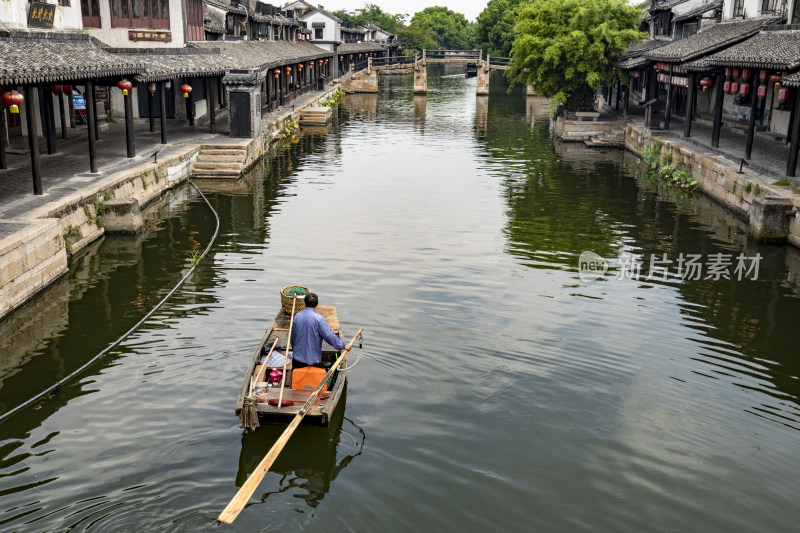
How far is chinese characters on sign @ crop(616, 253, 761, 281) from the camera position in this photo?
17094 mm

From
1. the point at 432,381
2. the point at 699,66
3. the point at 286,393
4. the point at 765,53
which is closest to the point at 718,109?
the point at 699,66

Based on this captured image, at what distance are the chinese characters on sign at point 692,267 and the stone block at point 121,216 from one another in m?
12.2

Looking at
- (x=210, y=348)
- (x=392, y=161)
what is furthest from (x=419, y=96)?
(x=210, y=348)

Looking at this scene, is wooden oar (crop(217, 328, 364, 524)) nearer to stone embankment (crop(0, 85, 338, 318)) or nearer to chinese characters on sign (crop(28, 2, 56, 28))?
stone embankment (crop(0, 85, 338, 318))

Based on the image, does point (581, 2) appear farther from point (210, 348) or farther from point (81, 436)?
point (81, 436)

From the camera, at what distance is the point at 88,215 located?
59.0 feet

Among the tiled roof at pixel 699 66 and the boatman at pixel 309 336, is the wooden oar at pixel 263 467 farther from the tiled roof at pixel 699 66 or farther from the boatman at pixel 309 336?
the tiled roof at pixel 699 66

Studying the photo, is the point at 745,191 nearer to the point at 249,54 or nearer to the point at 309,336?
the point at 309,336

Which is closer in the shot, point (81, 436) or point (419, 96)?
point (81, 436)

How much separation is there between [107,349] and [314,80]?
56.2 metres

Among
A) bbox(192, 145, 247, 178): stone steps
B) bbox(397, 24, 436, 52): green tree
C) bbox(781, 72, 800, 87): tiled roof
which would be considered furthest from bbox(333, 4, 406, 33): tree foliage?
bbox(781, 72, 800, 87): tiled roof

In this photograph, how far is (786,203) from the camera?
61.4 ft

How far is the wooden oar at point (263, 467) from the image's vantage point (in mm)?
7035

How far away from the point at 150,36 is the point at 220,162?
8.20m
